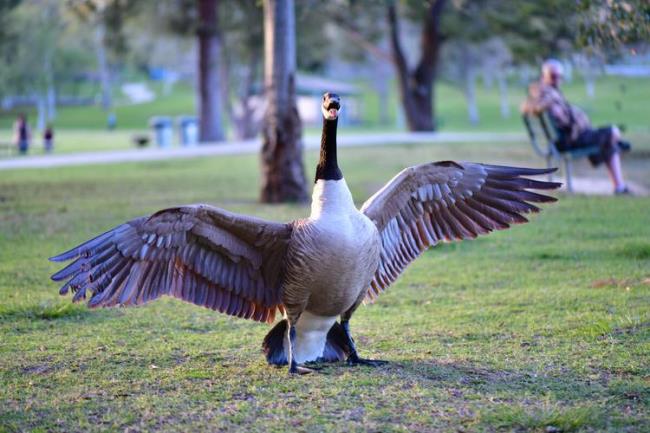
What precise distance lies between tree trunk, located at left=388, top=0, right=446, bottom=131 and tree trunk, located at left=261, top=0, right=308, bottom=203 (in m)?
17.8

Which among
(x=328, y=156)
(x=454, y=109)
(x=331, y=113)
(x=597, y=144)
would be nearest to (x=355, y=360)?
(x=328, y=156)

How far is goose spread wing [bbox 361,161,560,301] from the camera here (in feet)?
18.7

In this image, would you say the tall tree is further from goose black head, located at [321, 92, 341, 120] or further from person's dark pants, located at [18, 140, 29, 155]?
goose black head, located at [321, 92, 341, 120]

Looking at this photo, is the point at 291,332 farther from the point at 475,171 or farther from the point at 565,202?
the point at 565,202

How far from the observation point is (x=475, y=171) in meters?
5.78

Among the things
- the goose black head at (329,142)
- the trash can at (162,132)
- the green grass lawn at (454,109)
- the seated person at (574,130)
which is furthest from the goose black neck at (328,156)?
the green grass lawn at (454,109)

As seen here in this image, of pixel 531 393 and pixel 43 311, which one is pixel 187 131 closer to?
pixel 43 311

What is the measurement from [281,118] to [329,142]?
7.70 metres

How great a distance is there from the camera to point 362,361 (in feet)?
17.7

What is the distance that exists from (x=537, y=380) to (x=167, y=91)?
98872 millimetres

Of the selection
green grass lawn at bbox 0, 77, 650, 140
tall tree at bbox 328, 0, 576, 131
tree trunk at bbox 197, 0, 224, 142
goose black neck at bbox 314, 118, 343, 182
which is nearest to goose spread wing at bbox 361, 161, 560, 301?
goose black neck at bbox 314, 118, 343, 182

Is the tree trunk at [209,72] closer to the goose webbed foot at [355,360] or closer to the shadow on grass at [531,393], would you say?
the goose webbed foot at [355,360]

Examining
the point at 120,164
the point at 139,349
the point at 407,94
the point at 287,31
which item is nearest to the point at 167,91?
the point at 407,94

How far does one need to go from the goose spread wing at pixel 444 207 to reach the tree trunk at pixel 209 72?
2473 centimetres
